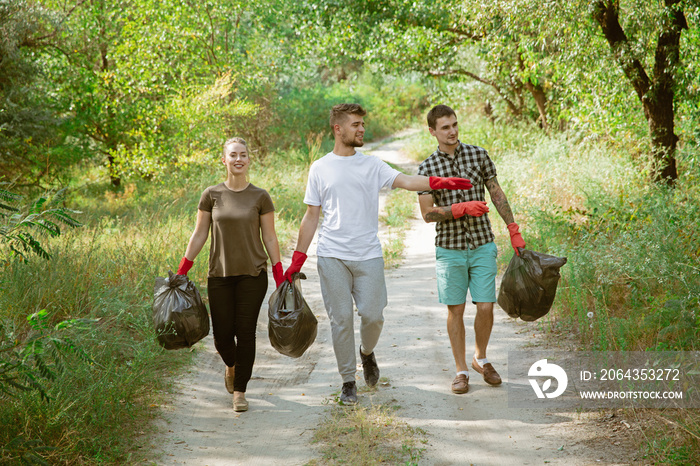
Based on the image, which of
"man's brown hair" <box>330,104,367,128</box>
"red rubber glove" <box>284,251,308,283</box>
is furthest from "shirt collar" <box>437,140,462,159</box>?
"red rubber glove" <box>284,251,308,283</box>

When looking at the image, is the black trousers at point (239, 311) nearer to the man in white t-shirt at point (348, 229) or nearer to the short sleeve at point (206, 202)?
the man in white t-shirt at point (348, 229)

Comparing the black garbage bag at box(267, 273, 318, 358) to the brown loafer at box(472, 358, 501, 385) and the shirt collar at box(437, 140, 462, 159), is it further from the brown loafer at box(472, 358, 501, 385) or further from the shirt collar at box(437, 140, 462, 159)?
the shirt collar at box(437, 140, 462, 159)

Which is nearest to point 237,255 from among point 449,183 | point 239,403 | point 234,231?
point 234,231

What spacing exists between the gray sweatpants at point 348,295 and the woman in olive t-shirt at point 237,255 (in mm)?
393

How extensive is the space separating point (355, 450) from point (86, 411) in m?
1.69

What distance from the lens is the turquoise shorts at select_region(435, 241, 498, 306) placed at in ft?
14.9

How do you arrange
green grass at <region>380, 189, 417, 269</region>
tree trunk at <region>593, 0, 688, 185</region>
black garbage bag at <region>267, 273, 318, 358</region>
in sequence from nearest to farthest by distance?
black garbage bag at <region>267, 273, 318, 358</region> → tree trunk at <region>593, 0, 688, 185</region> → green grass at <region>380, 189, 417, 269</region>

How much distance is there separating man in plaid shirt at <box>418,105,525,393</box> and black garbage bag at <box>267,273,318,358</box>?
41.8 inches

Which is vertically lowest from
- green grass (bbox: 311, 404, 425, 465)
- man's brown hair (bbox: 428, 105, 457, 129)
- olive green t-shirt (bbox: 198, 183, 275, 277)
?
green grass (bbox: 311, 404, 425, 465)

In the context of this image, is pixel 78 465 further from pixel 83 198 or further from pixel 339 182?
pixel 83 198

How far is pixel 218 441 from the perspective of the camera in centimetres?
407

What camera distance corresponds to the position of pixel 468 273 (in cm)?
468

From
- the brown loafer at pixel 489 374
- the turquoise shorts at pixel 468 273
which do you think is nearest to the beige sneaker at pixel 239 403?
the turquoise shorts at pixel 468 273

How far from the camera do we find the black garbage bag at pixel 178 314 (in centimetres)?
432
